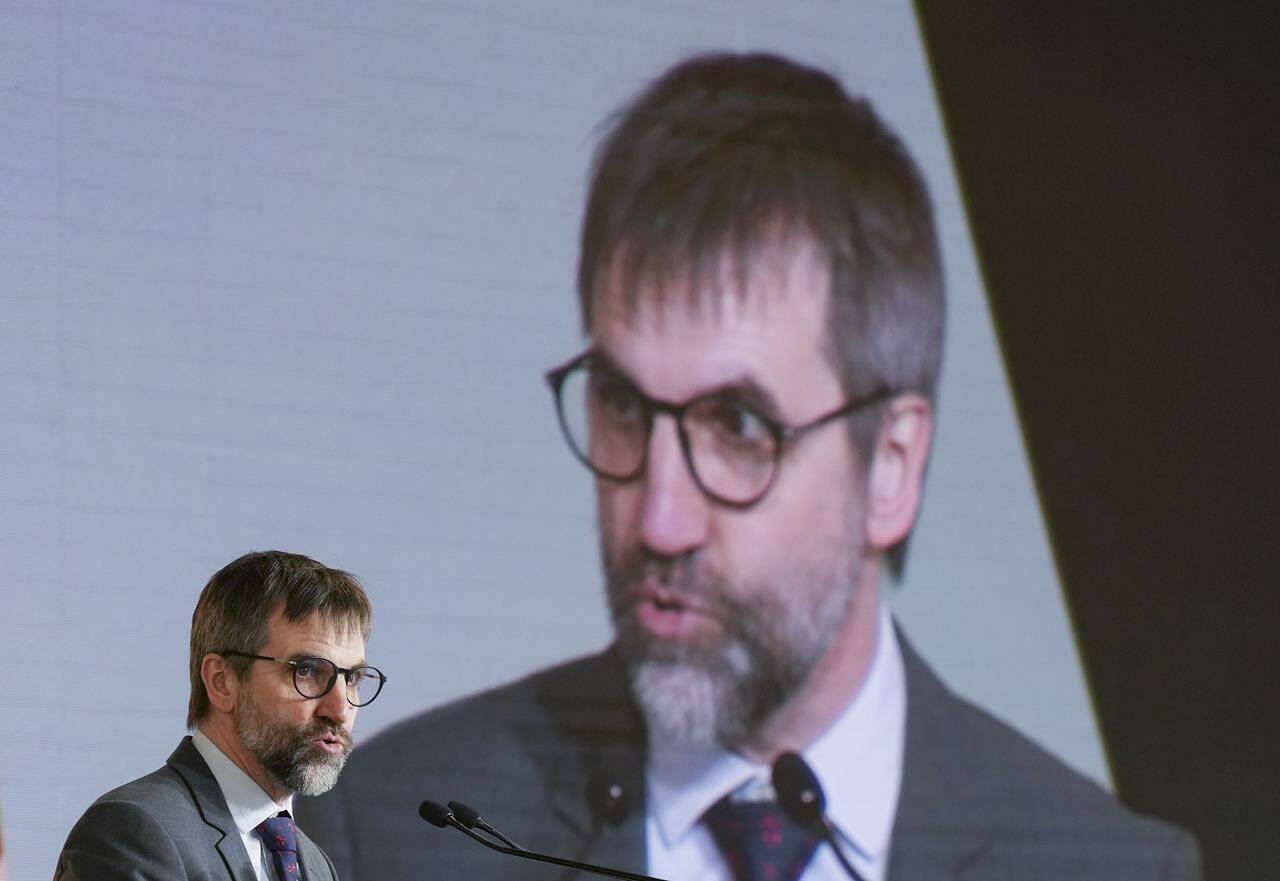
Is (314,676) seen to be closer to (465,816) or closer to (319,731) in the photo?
(319,731)

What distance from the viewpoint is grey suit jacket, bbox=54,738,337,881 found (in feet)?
6.47

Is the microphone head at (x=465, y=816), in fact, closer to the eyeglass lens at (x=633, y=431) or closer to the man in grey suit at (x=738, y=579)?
Result: the man in grey suit at (x=738, y=579)

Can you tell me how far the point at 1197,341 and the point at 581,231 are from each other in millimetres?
1654

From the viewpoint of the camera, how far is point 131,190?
3436mm

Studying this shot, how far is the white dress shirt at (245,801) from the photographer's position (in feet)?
7.05

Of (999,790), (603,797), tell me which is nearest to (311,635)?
(603,797)

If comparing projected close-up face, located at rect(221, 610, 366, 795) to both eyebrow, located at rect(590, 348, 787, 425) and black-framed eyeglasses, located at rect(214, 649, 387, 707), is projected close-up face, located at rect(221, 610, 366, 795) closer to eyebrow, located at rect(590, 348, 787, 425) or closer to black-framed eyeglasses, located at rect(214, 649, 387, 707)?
black-framed eyeglasses, located at rect(214, 649, 387, 707)

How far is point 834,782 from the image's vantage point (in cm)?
372

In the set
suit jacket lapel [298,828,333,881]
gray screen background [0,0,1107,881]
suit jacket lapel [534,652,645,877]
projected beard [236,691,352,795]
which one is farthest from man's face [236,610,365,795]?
suit jacket lapel [534,652,645,877]

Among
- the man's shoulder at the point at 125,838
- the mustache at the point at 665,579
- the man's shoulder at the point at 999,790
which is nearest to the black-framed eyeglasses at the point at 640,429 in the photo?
the mustache at the point at 665,579

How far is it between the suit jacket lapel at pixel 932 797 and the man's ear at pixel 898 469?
24 centimetres

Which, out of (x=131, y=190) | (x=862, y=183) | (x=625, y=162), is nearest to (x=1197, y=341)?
(x=862, y=183)

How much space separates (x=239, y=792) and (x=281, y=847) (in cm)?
8

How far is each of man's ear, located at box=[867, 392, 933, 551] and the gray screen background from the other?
60mm
